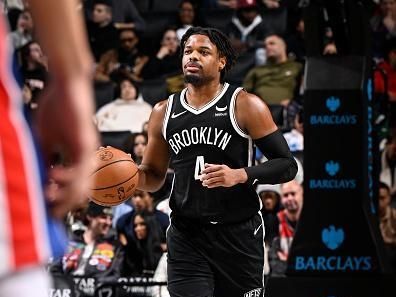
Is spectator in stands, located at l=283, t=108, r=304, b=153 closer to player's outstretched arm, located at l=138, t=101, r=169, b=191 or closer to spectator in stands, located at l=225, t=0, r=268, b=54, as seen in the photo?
spectator in stands, located at l=225, t=0, r=268, b=54

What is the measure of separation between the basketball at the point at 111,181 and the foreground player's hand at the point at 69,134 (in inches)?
125

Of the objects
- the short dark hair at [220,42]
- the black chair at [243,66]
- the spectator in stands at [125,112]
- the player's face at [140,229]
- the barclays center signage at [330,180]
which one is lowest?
the player's face at [140,229]

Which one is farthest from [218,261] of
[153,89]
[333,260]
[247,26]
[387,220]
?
[247,26]

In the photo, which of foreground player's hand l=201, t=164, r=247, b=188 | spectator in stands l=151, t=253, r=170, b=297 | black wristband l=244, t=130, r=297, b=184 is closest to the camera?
foreground player's hand l=201, t=164, r=247, b=188

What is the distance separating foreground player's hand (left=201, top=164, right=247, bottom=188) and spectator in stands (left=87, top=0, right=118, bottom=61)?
7.72 meters

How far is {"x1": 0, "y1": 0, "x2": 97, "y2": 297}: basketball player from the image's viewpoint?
140cm

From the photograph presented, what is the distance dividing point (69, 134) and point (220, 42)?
354cm

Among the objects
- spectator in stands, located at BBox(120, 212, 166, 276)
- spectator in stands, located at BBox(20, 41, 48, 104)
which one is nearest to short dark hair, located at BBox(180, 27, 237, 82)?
spectator in stands, located at BBox(120, 212, 166, 276)

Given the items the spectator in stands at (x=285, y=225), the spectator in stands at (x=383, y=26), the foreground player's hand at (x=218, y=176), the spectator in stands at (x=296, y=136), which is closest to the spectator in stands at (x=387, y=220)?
the spectator in stands at (x=285, y=225)

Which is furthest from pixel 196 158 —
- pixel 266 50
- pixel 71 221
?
pixel 266 50

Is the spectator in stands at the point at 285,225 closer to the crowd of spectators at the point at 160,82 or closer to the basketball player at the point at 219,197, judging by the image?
the crowd of spectators at the point at 160,82

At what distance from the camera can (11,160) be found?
1.59 m

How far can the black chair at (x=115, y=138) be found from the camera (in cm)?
1002

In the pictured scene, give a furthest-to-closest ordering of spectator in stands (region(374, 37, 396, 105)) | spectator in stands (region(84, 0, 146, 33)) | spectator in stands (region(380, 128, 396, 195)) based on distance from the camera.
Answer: spectator in stands (region(84, 0, 146, 33))
spectator in stands (region(374, 37, 396, 105))
spectator in stands (region(380, 128, 396, 195))
